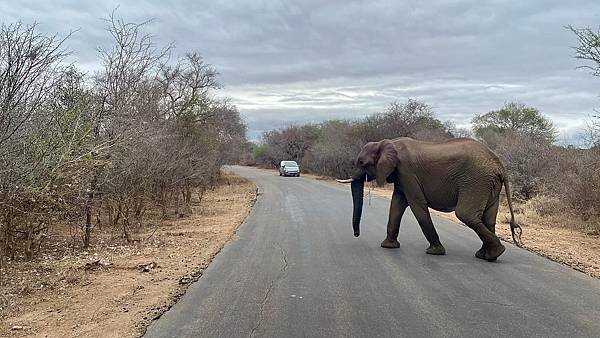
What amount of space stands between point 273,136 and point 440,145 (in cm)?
6541

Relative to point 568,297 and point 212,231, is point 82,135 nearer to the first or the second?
point 212,231

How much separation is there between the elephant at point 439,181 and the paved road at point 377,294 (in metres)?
0.46

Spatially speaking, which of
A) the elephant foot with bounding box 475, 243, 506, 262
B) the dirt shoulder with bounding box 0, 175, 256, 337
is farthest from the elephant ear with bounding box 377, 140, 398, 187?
the dirt shoulder with bounding box 0, 175, 256, 337

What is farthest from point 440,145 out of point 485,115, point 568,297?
point 485,115

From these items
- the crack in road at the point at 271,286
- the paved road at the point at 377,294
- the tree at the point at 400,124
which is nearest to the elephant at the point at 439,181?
the paved road at the point at 377,294

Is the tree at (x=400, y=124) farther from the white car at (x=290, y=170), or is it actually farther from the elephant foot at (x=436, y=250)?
the elephant foot at (x=436, y=250)

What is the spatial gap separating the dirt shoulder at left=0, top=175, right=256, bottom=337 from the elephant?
3.53 m

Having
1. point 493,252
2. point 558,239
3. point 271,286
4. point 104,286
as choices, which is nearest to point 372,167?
point 493,252

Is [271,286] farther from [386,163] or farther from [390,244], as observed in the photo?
[386,163]

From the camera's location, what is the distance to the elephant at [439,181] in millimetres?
9500

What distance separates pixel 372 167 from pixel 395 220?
3.78 feet

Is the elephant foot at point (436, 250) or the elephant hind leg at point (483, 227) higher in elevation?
the elephant hind leg at point (483, 227)

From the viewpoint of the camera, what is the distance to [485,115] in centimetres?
5612

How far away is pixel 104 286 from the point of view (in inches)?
300
